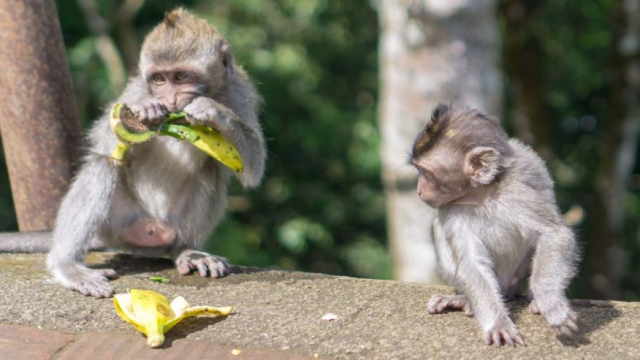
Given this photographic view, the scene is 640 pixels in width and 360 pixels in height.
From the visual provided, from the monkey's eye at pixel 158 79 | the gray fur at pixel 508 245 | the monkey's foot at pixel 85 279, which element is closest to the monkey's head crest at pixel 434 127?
the gray fur at pixel 508 245

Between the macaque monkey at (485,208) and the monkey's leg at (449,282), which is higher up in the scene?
the macaque monkey at (485,208)

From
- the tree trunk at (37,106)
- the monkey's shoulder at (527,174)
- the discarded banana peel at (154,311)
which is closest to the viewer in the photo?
the discarded banana peel at (154,311)

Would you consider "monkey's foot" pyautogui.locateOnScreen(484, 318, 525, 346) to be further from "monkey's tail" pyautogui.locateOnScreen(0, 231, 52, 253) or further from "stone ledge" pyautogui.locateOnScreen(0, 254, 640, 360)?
"monkey's tail" pyautogui.locateOnScreen(0, 231, 52, 253)

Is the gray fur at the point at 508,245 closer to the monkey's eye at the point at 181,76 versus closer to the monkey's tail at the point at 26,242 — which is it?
the monkey's eye at the point at 181,76

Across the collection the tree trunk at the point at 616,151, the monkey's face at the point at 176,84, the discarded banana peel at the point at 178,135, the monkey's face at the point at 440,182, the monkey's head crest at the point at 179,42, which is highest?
the monkey's head crest at the point at 179,42

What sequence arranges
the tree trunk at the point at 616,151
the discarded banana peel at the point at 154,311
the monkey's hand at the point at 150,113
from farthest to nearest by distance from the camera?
the tree trunk at the point at 616,151 < the monkey's hand at the point at 150,113 < the discarded banana peel at the point at 154,311

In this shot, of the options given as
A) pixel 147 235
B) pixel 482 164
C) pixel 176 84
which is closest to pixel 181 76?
pixel 176 84

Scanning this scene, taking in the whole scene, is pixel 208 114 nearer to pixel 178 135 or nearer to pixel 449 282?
pixel 178 135

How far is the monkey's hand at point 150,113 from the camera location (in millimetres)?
5895

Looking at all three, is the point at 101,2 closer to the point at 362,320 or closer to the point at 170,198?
the point at 170,198

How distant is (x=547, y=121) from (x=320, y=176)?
3115 mm

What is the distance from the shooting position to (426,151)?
538 centimetres

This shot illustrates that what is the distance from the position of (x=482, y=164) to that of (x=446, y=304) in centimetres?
71

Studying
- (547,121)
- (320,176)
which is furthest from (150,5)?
(547,121)
